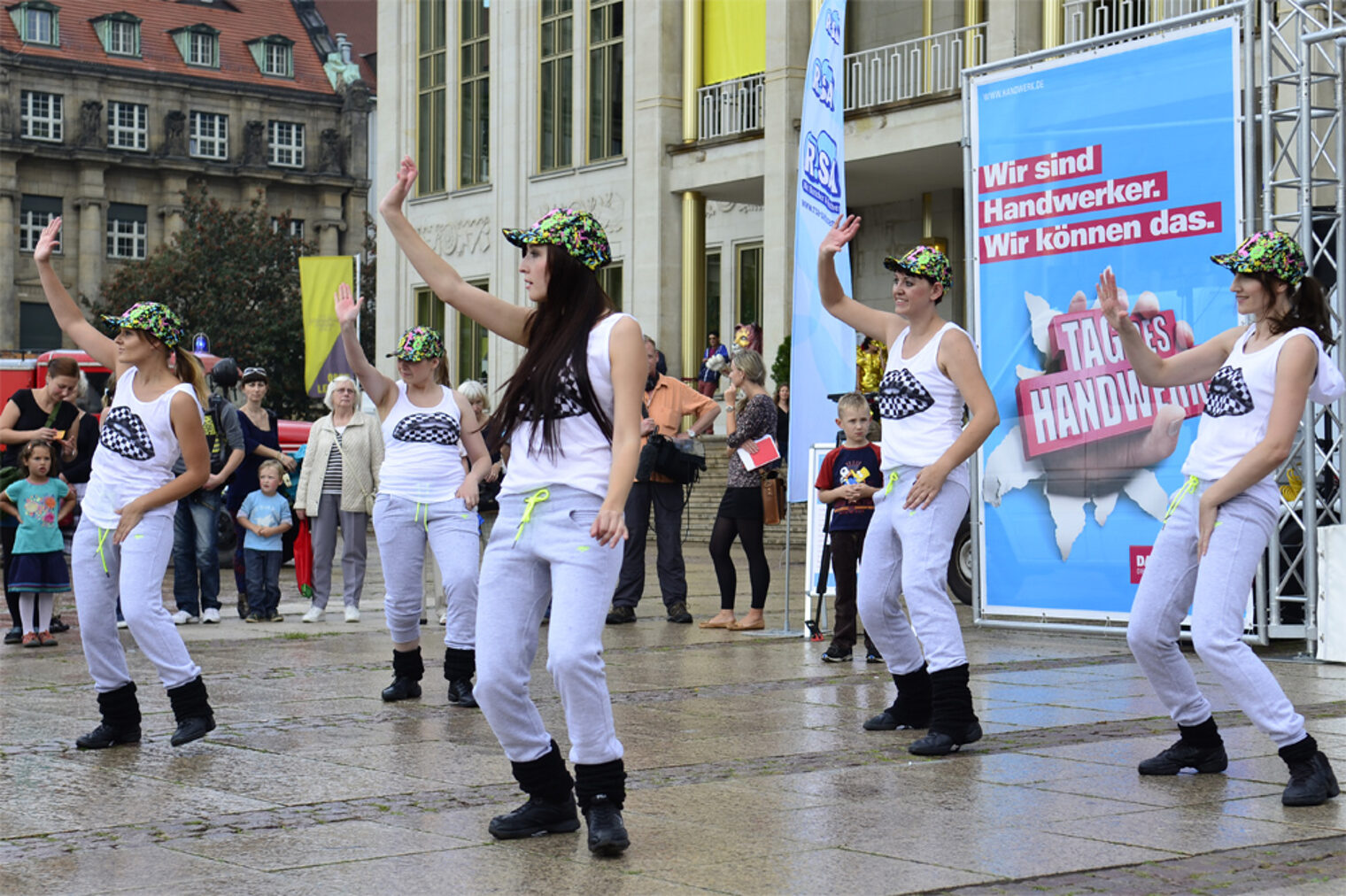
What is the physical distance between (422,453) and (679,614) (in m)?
4.66

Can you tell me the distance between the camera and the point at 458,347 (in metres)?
39.8

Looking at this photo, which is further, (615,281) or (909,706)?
(615,281)

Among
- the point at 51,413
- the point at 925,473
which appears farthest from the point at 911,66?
the point at 925,473

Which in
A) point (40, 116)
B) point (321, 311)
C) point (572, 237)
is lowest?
point (572, 237)

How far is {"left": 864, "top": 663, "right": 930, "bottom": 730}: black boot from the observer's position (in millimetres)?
7730

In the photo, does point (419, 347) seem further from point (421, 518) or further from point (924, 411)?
point (924, 411)

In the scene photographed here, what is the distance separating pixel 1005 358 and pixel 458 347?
28.3 m

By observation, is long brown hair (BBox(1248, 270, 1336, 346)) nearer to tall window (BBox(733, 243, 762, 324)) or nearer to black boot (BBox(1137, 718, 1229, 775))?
black boot (BBox(1137, 718, 1229, 775))

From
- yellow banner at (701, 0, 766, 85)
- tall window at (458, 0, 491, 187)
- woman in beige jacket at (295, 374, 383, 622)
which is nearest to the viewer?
woman in beige jacket at (295, 374, 383, 622)

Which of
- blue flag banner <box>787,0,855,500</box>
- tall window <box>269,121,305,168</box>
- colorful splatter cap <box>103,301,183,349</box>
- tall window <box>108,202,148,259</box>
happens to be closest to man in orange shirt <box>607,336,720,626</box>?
blue flag banner <box>787,0,855,500</box>

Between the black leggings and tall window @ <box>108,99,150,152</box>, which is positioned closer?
the black leggings

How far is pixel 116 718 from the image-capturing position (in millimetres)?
7285

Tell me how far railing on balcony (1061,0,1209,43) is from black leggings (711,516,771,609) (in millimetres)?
15095

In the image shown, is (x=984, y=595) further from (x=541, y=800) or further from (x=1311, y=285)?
(x=541, y=800)
